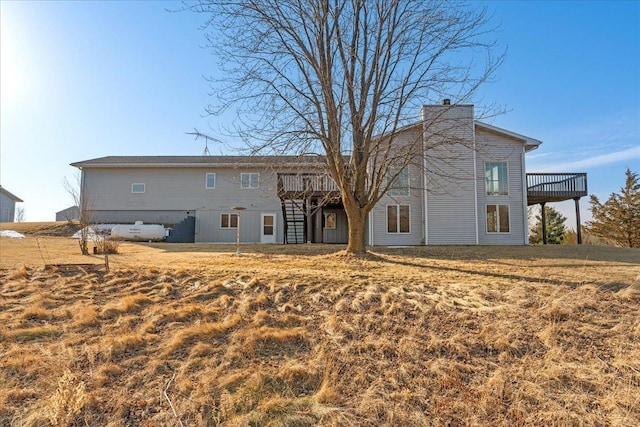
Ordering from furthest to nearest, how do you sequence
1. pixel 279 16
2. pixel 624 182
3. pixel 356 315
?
pixel 624 182 → pixel 279 16 → pixel 356 315

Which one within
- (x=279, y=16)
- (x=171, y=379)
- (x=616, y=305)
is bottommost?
(x=171, y=379)

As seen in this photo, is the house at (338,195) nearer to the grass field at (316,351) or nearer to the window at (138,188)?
the window at (138,188)

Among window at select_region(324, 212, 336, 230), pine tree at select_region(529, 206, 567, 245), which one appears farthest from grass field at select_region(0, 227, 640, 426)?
pine tree at select_region(529, 206, 567, 245)

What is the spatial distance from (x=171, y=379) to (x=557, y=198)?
68.7ft

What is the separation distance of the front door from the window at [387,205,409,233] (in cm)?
759

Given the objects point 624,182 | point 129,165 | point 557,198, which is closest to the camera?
point 557,198

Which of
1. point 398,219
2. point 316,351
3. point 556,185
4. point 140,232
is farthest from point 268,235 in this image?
point 316,351

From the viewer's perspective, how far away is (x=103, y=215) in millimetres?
22344

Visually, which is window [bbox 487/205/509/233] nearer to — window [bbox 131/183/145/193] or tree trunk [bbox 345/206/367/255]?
tree trunk [bbox 345/206/367/255]

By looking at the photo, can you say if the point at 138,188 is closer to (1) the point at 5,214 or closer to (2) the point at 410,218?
(2) the point at 410,218

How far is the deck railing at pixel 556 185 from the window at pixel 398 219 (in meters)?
6.74

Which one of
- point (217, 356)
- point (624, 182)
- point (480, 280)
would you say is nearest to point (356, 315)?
point (217, 356)

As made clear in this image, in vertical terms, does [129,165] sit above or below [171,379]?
above

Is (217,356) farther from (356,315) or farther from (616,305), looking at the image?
(616,305)
